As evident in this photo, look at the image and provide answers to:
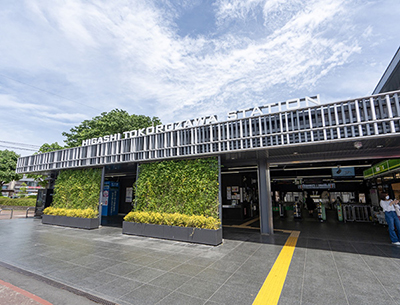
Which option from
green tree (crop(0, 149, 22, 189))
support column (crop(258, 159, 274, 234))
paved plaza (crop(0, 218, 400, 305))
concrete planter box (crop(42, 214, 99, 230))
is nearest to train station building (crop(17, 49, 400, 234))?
support column (crop(258, 159, 274, 234))

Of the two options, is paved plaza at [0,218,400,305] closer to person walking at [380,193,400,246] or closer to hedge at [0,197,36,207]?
person walking at [380,193,400,246]

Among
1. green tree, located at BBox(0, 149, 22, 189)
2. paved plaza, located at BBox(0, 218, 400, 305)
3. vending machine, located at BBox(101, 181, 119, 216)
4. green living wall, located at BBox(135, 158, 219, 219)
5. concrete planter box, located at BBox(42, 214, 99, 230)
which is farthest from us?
green tree, located at BBox(0, 149, 22, 189)

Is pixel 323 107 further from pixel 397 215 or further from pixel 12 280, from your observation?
pixel 12 280

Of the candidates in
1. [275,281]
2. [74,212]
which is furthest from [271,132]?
[74,212]

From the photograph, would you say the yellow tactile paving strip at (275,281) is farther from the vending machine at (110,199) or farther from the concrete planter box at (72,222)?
the vending machine at (110,199)

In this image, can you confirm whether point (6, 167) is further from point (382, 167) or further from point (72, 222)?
point (382, 167)

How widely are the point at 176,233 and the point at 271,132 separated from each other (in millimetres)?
5342

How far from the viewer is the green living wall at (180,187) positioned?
875 cm

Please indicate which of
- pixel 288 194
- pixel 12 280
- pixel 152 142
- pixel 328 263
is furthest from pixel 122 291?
pixel 288 194

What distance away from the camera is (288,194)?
2656cm

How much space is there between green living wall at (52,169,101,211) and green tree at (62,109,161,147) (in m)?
14.7

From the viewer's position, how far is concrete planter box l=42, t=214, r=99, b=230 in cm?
1134

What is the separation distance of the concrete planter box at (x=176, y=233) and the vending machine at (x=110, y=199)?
8.98m

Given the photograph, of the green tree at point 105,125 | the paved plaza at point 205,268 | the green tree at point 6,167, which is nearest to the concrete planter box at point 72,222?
the paved plaza at point 205,268
